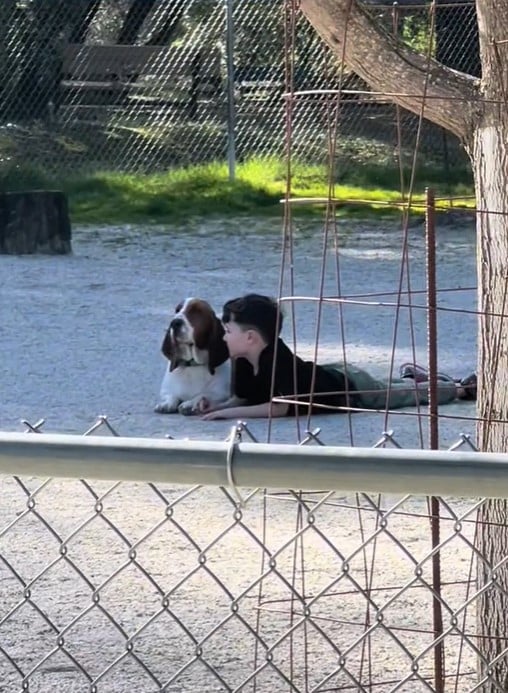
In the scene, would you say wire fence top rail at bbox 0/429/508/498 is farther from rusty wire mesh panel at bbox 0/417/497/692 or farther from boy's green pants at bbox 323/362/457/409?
boy's green pants at bbox 323/362/457/409

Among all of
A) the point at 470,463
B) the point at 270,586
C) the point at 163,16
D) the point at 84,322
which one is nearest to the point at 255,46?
the point at 163,16

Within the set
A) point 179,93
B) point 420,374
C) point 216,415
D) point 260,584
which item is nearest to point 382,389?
point 420,374

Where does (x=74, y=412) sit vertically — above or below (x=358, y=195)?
below

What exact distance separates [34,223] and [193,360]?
528cm

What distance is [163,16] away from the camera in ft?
53.0

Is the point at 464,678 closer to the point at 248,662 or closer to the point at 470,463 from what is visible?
the point at 248,662

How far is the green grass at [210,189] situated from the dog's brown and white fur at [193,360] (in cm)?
663

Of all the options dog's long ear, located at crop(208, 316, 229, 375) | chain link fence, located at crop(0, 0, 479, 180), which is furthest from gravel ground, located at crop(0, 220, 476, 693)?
chain link fence, located at crop(0, 0, 479, 180)

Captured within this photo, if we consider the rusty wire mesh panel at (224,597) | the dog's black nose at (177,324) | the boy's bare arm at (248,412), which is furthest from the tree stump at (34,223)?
the rusty wire mesh panel at (224,597)

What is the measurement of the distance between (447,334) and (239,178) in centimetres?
628

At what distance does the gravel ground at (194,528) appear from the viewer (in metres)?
3.53

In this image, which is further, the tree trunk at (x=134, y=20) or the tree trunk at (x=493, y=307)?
the tree trunk at (x=134, y=20)

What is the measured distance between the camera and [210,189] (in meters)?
14.2

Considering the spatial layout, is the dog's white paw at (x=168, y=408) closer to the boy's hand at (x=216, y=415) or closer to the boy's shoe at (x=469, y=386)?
the boy's hand at (x=216, y=415)
